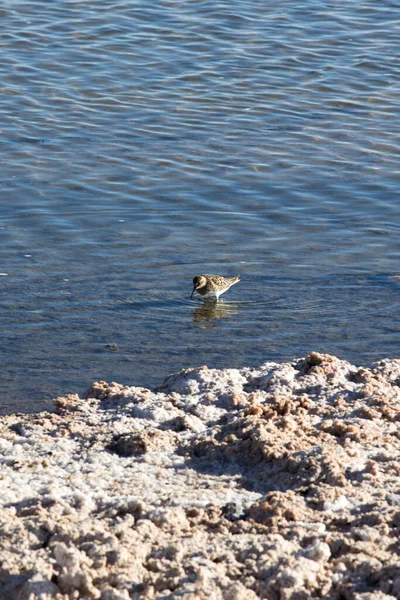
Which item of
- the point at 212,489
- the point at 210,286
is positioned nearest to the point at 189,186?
the point at 210,286

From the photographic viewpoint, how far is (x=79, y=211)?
11.8 metres

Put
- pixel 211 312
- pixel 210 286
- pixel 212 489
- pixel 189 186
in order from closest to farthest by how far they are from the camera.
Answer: pixel 212 489 → pixel 210 286 → pixel 211 312 → pixel 189 186

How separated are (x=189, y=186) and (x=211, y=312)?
3.29 metres

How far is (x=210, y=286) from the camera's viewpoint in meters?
9.64

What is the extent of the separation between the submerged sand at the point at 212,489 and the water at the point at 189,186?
67.0 inches

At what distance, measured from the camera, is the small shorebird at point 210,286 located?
9656 mm

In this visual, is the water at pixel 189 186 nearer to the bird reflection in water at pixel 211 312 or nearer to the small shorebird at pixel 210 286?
the bird reflection in water at pixel 211 312

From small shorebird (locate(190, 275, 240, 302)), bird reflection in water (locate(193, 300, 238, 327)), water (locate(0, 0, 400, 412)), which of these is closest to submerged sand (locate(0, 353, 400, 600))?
water (locate(0, 0, 400, 412))

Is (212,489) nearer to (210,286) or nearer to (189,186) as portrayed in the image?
(210,286)

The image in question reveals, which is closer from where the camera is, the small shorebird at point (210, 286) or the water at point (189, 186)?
the water at point (189, 186)

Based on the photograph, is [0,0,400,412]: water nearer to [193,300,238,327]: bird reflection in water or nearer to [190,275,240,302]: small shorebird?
[193,300,238,327]: bird reflection in water

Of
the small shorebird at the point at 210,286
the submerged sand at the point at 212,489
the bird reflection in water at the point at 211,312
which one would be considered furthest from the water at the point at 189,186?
the submerged sand at the point at 212,489

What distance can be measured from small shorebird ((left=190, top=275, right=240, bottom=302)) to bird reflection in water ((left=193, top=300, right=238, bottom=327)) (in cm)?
8

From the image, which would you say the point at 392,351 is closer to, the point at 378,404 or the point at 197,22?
the point at 378,404
